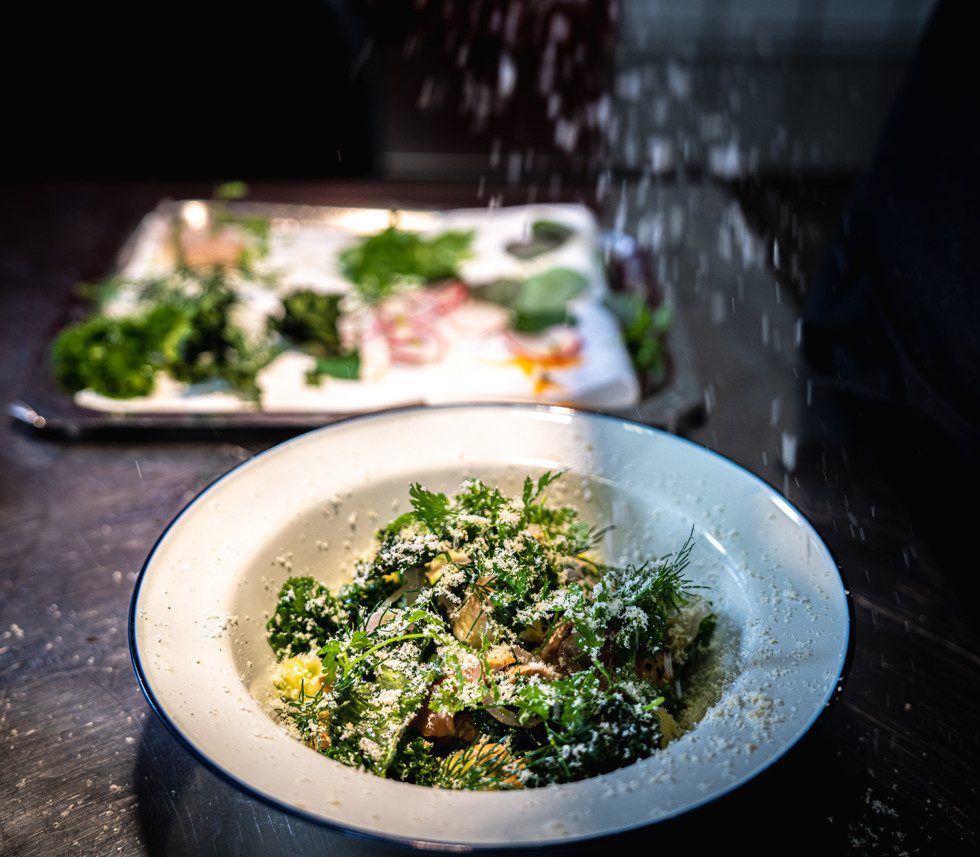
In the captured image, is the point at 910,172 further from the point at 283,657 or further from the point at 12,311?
the point at 12,311

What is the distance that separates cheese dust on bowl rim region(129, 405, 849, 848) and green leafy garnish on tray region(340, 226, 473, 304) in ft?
2.50

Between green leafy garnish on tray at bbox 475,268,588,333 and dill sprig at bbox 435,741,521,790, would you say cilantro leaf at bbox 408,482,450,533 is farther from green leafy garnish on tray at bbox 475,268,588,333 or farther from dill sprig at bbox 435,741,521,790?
green leafy garnish on tray at bbox 475,268,588,333

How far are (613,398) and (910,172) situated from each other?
0.52 metres

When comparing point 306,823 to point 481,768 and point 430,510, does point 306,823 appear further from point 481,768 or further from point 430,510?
point 430,510

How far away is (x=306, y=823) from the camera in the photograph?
73 cm

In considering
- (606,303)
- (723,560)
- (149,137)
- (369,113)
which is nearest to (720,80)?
(369,113)

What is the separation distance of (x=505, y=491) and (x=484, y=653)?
0.83ft

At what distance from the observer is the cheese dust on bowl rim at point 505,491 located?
62 centimetres

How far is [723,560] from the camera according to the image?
856mm

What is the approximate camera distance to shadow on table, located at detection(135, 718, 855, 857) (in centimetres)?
Result: 76

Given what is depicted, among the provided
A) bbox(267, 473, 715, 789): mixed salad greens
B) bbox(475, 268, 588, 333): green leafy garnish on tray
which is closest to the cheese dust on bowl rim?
bbox(267, 473, 715, 789): mixed salad greens

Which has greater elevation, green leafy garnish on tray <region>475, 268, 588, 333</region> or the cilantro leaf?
the cilantro leaf

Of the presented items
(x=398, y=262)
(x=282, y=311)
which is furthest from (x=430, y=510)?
(x=398, y=262)

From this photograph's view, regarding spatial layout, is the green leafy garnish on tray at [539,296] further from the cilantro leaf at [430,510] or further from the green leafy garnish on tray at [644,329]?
the cilantro leaf at [430,510]
